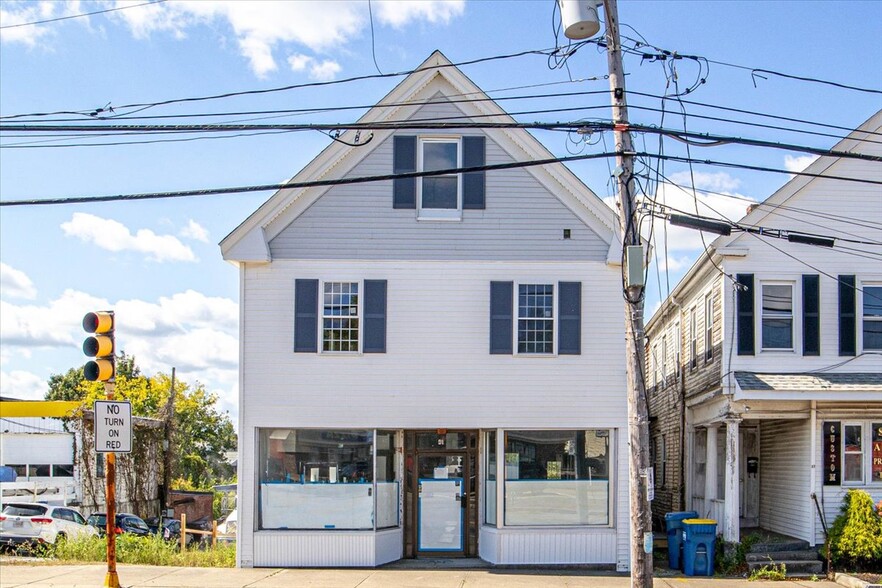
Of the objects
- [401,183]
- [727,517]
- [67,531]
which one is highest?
[401,183]

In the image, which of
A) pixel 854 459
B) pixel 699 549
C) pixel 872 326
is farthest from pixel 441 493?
pixel 872 326

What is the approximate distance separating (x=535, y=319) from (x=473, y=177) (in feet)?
9.62

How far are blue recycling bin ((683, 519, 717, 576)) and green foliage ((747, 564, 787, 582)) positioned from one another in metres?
0.76

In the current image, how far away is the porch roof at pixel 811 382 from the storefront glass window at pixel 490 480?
480cm

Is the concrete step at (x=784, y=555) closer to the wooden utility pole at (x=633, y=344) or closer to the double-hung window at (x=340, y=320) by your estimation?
the wooden utility pole at (x=633, y=344)

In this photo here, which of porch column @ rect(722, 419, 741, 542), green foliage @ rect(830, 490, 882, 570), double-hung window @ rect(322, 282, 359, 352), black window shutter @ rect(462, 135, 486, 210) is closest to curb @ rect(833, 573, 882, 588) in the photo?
green foliage @ rect(830, 490, 882, 570)

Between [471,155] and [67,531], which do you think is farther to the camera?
[67,531]

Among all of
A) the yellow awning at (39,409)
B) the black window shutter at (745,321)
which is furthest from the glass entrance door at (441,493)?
the yellow awning at (39,409)

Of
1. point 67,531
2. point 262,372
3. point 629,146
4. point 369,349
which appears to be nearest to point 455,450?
point 369,349

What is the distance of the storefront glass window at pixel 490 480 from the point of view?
18.0 metres

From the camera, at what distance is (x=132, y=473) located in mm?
32156

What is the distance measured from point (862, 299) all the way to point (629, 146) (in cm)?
872

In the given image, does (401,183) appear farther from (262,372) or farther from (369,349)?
(262,372)

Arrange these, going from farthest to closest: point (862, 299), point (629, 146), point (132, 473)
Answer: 1. point (132, 473)
2. point (862, 299)
3. point (629, 146)
